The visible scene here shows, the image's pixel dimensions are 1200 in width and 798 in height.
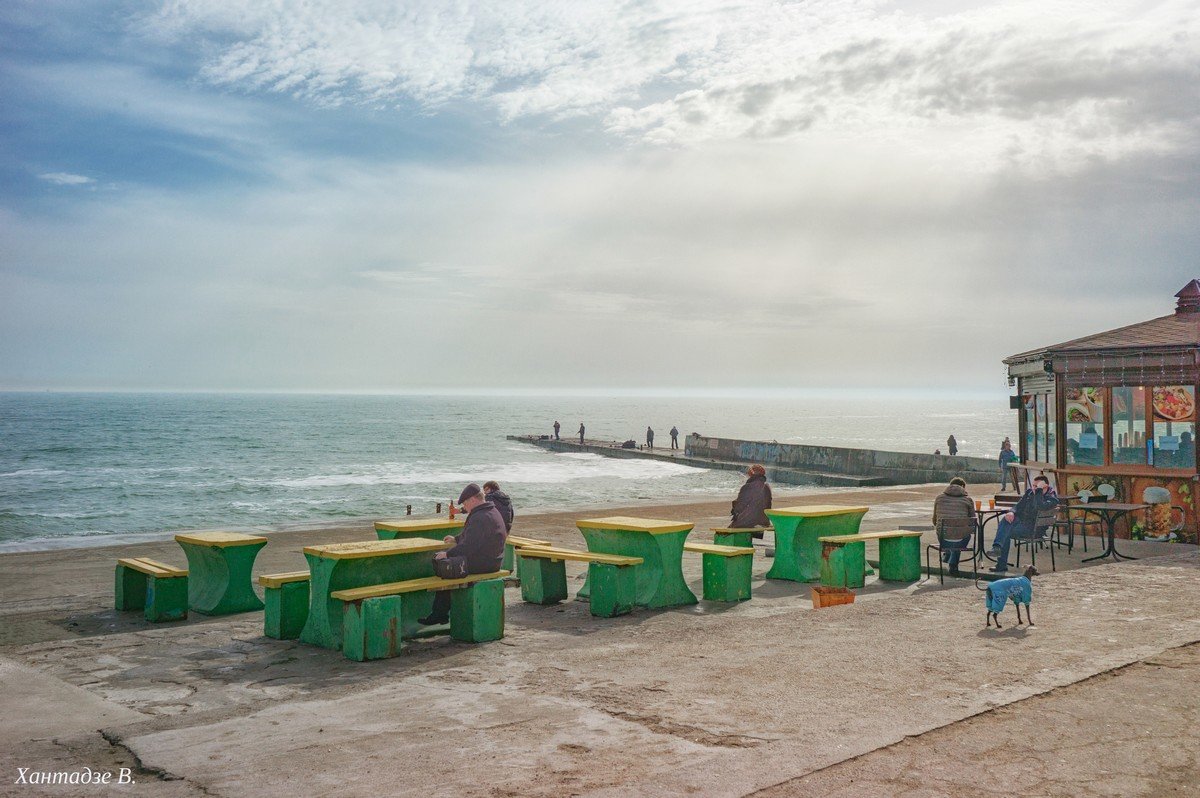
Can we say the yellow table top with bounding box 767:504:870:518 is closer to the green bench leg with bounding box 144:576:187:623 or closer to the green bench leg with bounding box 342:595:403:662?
the green bench leg with bounding box 342:595:403:662

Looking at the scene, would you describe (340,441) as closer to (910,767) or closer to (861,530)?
(861,530)

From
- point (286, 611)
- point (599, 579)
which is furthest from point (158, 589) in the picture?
point (599, 579)

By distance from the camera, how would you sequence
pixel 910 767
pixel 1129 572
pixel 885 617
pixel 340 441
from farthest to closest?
pixel 340 441, pixel 1129 572, pixel 885 617, pixel 910 767

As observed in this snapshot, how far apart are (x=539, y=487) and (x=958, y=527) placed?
3599 cm

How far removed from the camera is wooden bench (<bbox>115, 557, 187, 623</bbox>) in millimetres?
9102

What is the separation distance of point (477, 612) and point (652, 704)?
8.42 ft

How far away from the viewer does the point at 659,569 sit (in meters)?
9.42

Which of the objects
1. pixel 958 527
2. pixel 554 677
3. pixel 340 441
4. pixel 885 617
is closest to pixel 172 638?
pixel 554 677

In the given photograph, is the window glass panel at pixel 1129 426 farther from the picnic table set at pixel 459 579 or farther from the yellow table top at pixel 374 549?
the yellow table top at pixel 374 549

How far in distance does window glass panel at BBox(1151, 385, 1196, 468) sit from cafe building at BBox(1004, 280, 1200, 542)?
0.01 meters

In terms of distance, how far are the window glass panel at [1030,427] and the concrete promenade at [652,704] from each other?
6693mm

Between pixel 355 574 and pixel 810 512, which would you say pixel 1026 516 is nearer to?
pixel 810 512

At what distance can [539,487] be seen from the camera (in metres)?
46.2

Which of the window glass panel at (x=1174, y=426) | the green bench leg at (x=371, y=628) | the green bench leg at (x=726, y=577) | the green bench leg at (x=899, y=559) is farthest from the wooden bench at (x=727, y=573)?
the window glass panel at (x=1174, y=426)
